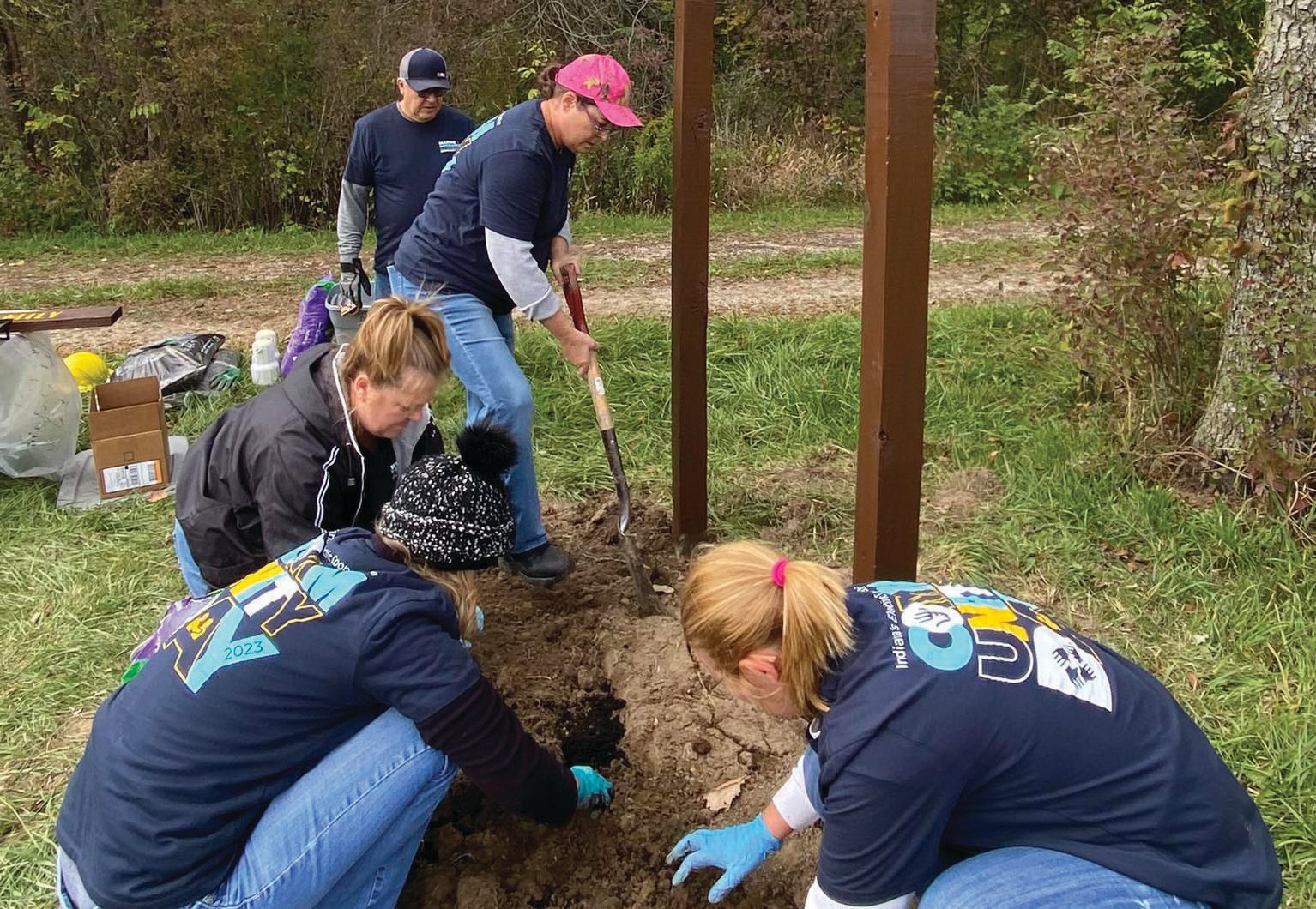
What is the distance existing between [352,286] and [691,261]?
2260 mm

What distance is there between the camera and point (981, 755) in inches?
60.5

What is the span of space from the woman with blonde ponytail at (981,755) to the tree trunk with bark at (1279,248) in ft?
7.52

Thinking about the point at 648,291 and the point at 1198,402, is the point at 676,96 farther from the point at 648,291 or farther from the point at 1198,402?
the point at 648,291

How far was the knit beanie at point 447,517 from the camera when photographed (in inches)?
77.4

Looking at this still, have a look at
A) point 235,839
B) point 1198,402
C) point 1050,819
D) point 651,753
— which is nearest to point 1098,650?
point 1050,819

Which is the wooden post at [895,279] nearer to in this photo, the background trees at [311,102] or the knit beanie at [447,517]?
the knit beanie at [447,517]

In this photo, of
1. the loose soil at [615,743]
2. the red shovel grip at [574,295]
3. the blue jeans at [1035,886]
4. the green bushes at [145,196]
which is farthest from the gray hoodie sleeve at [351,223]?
the green bushes at [145,196]

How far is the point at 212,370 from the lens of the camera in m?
5.55

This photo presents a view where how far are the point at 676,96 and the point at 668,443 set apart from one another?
1.70 meters

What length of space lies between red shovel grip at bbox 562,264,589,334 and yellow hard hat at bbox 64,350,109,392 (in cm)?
322

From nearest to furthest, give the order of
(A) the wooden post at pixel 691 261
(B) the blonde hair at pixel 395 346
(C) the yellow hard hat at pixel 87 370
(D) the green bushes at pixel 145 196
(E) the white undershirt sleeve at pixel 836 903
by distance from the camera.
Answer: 1. (E) the white undershirt sleeve at pixel 836 903
2. (B) the blonde hair at pixel 395 346
3. (A) the wooden post at pixel 691 261
4. (C) the yellow hard hat at pixel 87 370
5. (D) the green bushes at pixel 145 196

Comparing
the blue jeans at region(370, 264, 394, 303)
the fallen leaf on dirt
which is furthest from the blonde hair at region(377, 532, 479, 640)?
the blue jeans at region(370, 264, 394, 303)

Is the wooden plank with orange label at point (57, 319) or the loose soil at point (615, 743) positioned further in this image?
the wooden plank with orange label at point (57, 319)

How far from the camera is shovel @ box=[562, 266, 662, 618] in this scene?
3.37 m
